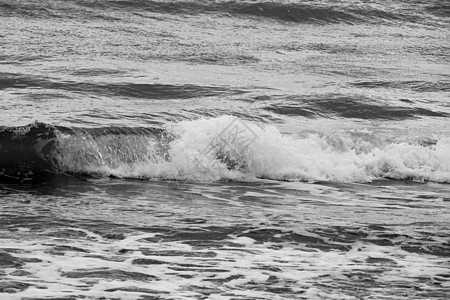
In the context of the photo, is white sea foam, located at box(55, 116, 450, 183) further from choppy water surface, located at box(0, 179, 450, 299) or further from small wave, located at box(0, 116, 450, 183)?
choppy water surface, located at box(0, 179, 450, 299)

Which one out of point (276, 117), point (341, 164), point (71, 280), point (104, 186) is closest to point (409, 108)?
point (276, 117)

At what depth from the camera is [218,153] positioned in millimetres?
8922

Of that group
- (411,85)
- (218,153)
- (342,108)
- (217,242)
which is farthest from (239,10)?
(217,242)

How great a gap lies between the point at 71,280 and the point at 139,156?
3889 mm

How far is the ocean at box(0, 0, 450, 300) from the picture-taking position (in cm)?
511

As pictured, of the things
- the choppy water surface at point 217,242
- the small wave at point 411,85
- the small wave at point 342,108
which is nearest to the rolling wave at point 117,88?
the small wave at point 342,108

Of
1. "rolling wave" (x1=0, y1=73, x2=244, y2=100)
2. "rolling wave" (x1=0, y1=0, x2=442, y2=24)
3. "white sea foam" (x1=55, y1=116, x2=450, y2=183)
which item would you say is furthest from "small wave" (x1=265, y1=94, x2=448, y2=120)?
"rolling wave" (x1=0, y1=0, x2=442, y2=24)

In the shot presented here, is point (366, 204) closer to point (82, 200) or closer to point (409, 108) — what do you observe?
point (82, 200)

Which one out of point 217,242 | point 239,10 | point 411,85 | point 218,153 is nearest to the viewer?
point 217,242

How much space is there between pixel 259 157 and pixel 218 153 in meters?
0.42

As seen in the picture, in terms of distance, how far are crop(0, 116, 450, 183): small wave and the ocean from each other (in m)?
0.02

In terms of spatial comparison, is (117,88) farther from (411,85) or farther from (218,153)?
(411,85)

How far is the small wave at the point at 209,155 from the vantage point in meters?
8.39

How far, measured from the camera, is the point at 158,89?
11.7 metres
